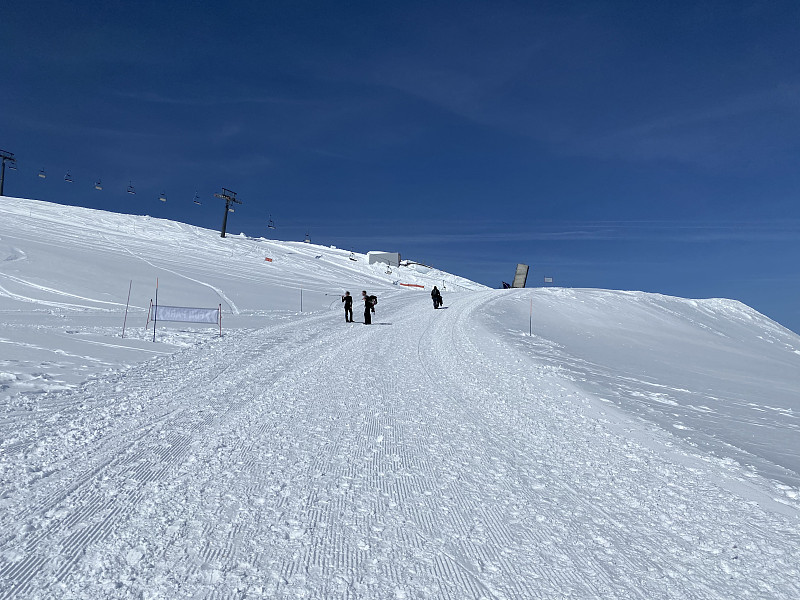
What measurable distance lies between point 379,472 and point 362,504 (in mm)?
752

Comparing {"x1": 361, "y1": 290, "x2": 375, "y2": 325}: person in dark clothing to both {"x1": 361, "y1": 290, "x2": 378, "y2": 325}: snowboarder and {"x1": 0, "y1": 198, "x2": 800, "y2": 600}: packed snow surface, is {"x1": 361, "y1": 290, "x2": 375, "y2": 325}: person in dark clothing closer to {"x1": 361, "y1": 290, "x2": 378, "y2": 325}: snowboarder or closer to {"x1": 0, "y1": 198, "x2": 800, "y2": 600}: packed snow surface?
{"x1": 361, "y1": 290, "x2": 378, "y2": 325}: snowboarder

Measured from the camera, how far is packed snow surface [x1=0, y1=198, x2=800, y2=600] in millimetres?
3193

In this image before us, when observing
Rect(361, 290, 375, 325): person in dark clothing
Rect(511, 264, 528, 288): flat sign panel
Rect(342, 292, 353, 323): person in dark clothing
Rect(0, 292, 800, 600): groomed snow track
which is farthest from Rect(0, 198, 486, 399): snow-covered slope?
Rect(511, 264, 528, 288): flat sign panel

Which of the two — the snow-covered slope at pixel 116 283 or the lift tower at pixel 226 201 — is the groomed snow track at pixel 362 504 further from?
the lift tower at pixel 226 201

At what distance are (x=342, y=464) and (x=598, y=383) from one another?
785cm

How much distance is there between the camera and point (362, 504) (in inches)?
163

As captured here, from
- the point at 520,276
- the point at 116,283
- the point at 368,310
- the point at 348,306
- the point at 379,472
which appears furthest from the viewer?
the point at 520,276

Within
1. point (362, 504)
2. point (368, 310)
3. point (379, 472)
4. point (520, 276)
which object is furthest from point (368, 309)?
point (520, 276)

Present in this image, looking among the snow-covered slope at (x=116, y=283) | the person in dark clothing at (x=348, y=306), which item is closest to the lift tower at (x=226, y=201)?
the snow-covered slope at (x=116, y=283)

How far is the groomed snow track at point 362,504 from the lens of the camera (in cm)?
313

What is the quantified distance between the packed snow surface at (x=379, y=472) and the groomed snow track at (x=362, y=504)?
0.9 inches

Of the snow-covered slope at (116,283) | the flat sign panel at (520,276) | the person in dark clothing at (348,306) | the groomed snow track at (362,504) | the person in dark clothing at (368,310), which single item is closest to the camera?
the groomed snow track at (362,504)

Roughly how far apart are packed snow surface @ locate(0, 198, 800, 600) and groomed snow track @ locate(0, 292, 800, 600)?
2 centimetres

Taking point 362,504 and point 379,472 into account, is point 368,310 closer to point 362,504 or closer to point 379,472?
point 379,472
